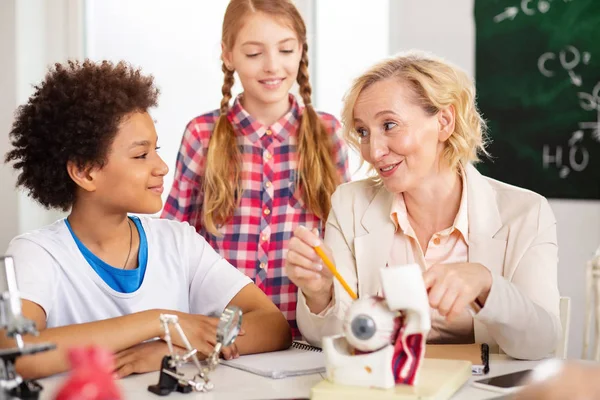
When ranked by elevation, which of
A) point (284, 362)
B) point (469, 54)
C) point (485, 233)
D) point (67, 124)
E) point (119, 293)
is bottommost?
point (284, 362)

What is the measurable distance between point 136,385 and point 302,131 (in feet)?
3.92

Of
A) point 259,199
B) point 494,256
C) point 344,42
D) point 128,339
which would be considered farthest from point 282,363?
point 344,42

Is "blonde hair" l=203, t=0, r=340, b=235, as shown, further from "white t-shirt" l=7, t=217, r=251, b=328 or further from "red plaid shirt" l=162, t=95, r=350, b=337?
"white t-shirt" l=7, t=217, r=251, b=328

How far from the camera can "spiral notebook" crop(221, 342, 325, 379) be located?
147cm

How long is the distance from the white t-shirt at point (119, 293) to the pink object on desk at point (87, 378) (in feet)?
2.62

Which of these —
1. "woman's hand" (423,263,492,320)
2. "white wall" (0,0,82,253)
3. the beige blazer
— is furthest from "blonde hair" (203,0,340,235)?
"white wall" (0,0,82,253)

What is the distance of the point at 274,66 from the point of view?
2367mm

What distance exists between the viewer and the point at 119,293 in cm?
171

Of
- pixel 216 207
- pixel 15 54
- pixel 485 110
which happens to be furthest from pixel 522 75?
pixel 15 54

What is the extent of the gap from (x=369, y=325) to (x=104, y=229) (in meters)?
0.78

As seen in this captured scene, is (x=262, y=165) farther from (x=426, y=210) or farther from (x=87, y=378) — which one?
(x=87, y=378)

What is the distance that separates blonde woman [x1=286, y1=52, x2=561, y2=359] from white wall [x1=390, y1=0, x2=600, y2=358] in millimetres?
1622

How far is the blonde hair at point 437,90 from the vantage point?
1905mm

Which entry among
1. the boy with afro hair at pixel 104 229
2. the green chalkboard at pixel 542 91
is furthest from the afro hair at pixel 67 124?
the green chalkboard at pixel 542 91
